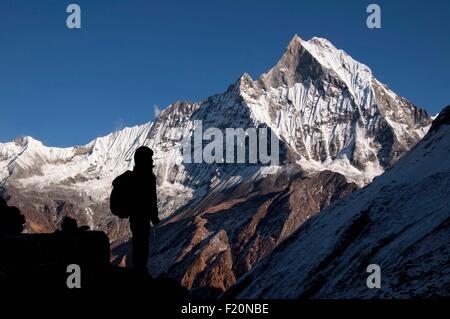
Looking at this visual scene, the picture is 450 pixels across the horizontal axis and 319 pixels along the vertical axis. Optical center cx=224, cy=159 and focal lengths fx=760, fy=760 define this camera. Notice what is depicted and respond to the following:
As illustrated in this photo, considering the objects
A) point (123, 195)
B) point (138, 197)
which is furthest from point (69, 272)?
point (138, 197)

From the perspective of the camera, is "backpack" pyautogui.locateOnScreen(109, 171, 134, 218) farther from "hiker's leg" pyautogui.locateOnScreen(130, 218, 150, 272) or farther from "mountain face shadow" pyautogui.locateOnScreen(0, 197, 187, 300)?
"mountain face shadow" pyautogui.locateOnScreen(0, 197, 187, 300)

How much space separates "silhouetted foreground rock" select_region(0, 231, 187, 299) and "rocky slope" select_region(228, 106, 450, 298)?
88.4 feet

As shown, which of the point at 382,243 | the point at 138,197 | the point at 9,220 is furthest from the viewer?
the point at 382,243

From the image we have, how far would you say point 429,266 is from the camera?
55.5 meters

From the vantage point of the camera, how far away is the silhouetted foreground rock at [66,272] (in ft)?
60.5

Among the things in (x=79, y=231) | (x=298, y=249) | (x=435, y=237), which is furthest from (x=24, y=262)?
(x=298, y=249)

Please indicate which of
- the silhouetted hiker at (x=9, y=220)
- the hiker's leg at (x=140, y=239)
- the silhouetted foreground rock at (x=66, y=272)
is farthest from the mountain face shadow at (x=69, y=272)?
the silhouetted hiker at (x=9, y=220)

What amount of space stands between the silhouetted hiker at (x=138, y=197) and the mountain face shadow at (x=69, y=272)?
136 centimetres

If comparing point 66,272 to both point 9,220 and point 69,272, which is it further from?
point 9,220

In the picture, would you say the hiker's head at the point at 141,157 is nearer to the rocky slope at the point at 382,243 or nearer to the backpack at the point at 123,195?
the backpack at the point at 123,195

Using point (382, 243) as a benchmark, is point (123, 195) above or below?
below

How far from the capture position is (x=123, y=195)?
1931 cm

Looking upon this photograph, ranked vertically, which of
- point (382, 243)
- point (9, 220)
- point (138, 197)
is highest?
point (382, 243)

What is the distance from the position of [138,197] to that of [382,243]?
65875 millimetres
